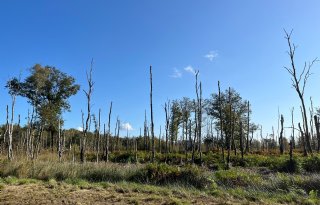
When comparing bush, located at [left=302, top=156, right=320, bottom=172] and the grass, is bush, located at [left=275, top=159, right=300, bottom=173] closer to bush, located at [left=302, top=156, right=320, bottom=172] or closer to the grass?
bush, located at [left=302, top=156, right=320, bottom=172]

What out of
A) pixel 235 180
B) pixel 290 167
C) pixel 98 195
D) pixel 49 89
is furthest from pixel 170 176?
pixel 49 89

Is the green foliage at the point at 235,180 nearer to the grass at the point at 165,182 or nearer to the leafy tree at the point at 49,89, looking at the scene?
the grass at the point at 165,182

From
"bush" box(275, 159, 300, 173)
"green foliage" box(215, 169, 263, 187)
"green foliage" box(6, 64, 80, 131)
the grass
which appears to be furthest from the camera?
"green foliage" box(6, 64, 80, 131)

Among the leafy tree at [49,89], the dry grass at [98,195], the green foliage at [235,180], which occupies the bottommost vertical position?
the dry grass at [98,195]

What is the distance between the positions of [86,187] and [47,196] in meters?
1.69

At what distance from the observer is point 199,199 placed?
26.9 ft

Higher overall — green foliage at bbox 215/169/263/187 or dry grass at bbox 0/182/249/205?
green foliage at bbox 215/169/263/187

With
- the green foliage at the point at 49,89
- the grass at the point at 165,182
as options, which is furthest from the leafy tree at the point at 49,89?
the grass at the point at 165,182

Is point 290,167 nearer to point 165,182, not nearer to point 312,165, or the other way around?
point 312,165

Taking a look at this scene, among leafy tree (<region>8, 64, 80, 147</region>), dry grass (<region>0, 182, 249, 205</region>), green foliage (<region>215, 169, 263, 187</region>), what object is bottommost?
dry grass (<region>0, 182, 249, 205</region>)

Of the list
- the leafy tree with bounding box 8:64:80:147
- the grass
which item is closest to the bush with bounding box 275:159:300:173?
the grass

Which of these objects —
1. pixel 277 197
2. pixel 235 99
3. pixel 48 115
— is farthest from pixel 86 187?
pixel 235 99

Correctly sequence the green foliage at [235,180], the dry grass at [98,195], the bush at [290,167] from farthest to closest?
1. the bush at [290,167]
2. the green foliage at [235,180]
3. the dry grass at [98,195]

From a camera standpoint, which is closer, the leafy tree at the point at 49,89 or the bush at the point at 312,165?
the bush at the point at 312,165
